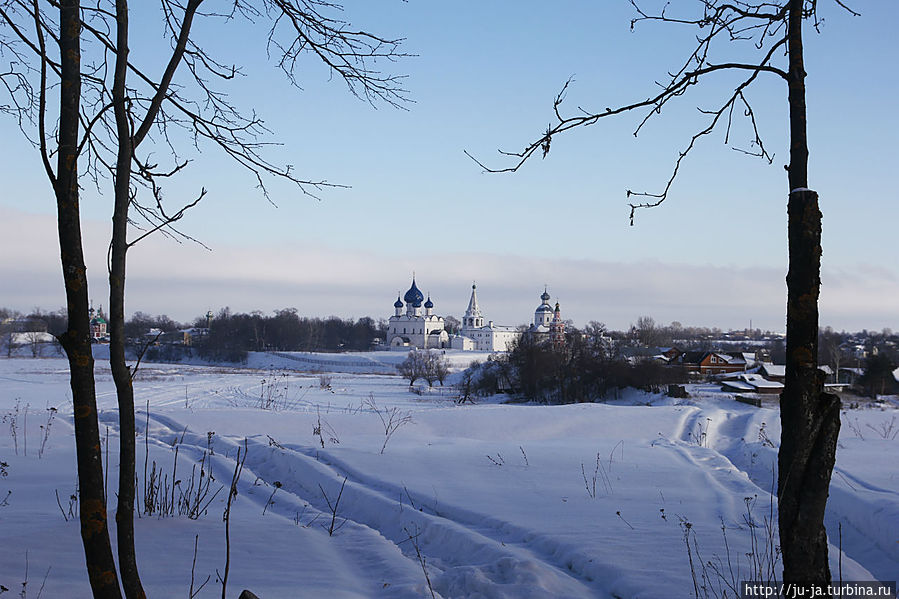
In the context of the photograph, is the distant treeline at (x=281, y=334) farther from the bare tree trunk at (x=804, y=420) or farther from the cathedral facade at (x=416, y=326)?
the bare tree trunk at (x=804, y=420)

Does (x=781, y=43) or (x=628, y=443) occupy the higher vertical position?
(x=781, y=43)

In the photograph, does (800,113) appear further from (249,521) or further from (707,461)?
(707,461)

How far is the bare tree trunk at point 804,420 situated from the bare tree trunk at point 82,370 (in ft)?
8.80

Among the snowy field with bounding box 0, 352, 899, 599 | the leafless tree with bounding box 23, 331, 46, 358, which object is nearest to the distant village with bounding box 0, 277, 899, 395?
the leafless tree with bounding box 23, 331, 46, 358

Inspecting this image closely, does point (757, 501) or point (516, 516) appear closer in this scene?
Answer: point (516, 516)

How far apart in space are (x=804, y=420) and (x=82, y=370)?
113 inches

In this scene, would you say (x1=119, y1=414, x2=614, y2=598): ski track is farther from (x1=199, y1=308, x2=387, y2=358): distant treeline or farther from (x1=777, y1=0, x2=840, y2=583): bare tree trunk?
(x1=199, y1=308, x2=387, y2=358): distant treeline

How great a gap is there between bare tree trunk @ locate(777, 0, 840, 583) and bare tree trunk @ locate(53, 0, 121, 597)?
2683 millimetres

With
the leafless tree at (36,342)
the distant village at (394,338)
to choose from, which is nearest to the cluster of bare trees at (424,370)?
the distant village at (394,338)

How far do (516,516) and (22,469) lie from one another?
5.45 m

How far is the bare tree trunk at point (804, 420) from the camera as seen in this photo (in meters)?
2.86

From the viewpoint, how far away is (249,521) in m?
5.20

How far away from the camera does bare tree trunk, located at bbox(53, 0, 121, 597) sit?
252cm

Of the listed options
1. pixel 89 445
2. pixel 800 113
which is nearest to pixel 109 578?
pixel 89 445
